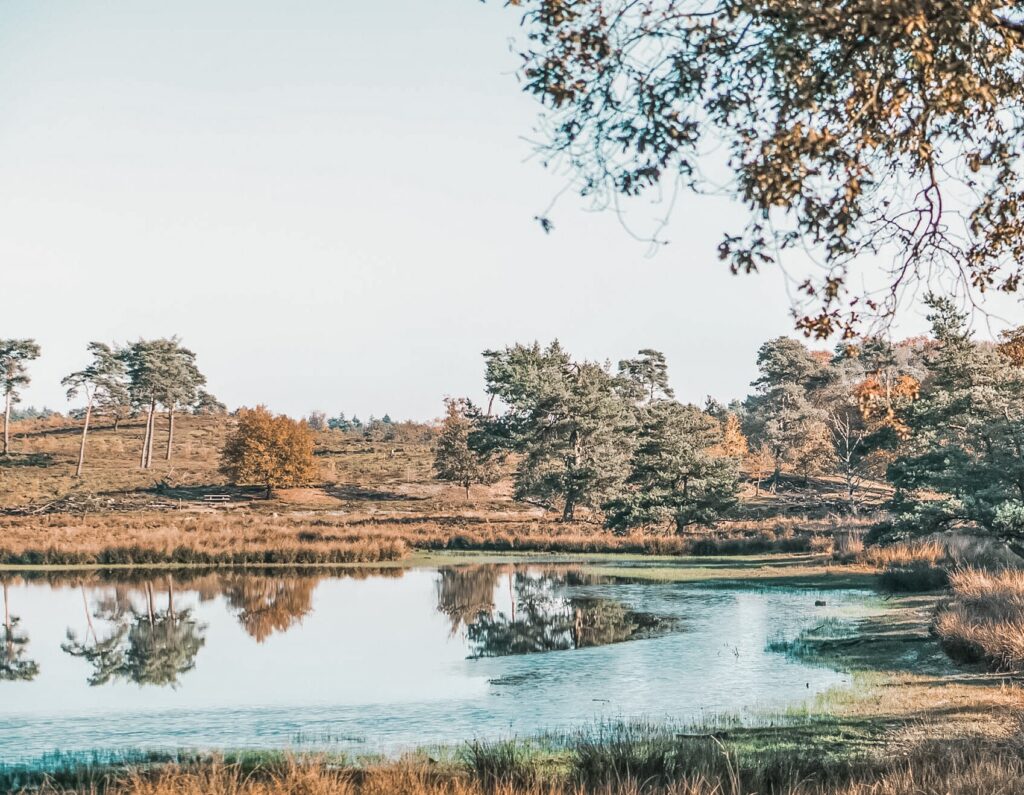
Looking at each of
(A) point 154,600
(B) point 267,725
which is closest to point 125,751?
(B) point 267,725

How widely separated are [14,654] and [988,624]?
16242mm

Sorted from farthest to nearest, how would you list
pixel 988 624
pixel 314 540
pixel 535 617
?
pixel 314 540 → pixel 535 617 → pixel 988 624

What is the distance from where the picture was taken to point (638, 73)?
918 centimetres

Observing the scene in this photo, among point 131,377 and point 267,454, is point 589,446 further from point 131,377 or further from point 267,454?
point 131,377

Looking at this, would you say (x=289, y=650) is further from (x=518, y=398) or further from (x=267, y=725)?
A: (x=518, y=398)

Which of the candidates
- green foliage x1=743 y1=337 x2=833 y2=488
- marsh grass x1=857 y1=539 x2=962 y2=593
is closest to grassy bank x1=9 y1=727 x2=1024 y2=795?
marsh grass x1=857 y1=539 x2=962 y2=593

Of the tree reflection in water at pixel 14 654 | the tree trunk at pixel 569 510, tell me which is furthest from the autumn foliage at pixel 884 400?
the tree trunk at pixel 569 510

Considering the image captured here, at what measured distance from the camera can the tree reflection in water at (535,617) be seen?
19.5 m

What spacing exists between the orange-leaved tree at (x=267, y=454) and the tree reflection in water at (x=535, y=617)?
1777 inches

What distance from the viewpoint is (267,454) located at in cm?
7525

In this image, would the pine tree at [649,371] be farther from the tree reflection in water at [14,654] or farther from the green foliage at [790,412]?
the tree reflection in water at [14,654]

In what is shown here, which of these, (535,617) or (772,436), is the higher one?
(772,436)

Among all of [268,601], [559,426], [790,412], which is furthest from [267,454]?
[268,601]

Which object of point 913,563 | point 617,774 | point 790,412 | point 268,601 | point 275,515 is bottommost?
point 268,601
